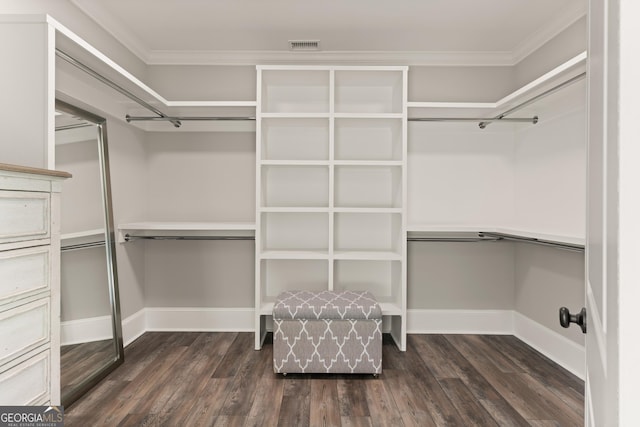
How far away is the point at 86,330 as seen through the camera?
2.32 metres

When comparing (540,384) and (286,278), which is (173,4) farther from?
(540,384)

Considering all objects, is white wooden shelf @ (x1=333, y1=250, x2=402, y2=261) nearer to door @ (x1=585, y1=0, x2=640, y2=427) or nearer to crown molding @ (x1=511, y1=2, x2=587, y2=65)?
crown molding @ (x1=511, y1=2, x2=587, y2=65)

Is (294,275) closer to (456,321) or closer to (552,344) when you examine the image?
(456,321)

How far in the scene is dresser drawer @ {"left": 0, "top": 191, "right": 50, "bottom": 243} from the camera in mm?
1262

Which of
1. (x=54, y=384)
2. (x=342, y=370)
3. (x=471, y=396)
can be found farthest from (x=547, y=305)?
(x=54, y=384)

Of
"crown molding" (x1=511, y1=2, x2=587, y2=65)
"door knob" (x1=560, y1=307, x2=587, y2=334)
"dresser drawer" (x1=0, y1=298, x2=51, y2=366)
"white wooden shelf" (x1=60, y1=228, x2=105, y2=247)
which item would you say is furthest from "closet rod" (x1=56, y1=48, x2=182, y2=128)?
"crown molding" (x1=511, y1=2, x2=587, y2=65)

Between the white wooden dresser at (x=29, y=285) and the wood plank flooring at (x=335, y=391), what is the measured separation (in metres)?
0.70

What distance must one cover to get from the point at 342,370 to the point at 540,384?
1247 millimetres

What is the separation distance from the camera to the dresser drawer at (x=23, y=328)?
4.14 feet

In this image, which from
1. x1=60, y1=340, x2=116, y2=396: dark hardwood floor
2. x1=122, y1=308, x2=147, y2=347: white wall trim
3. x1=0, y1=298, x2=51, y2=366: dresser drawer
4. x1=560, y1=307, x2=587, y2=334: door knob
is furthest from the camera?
x1=122, y1=308, x2=147, y2=347: white wall trim

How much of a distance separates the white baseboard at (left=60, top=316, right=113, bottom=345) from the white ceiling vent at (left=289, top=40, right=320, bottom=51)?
2.48m

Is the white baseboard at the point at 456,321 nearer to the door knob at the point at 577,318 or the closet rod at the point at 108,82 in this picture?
the door knob at the point at 577,318

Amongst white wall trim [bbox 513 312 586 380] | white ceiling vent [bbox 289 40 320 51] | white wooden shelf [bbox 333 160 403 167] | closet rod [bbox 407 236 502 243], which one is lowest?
white wall trim [bbox 513 312 586 380]

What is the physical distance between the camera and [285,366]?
2430mm
